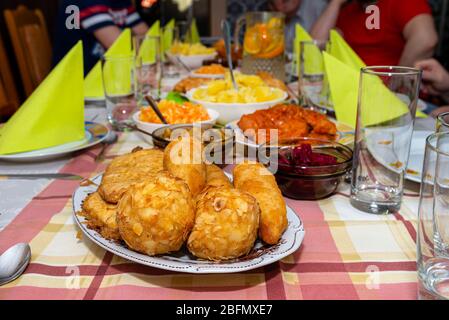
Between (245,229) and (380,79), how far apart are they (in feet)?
1.56

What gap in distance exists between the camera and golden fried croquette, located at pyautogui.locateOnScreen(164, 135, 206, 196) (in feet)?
2.69

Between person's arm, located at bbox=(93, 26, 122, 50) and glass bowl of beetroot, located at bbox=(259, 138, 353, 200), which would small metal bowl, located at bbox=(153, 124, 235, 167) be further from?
person's arm, located at bbox=(93, 26, 122, 50)

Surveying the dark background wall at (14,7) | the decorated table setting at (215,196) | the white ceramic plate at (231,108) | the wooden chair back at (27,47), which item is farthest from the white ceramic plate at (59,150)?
the dark background wall at (14,7)

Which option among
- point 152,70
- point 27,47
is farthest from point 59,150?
point 27,47

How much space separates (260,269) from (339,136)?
25.5 inches

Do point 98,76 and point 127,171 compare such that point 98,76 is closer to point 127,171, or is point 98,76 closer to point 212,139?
point 212,139

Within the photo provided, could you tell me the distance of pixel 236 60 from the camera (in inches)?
111

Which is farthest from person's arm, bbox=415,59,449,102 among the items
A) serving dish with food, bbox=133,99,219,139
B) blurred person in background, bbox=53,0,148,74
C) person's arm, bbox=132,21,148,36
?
person's arm, bbox=132,21,148,36

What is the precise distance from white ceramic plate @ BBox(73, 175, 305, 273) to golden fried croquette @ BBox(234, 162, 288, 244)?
2 cm

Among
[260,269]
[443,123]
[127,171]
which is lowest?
[260,269]

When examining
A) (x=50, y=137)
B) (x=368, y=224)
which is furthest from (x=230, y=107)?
(x=368, y=224)

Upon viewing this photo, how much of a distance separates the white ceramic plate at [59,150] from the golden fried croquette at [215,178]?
1.72 feet

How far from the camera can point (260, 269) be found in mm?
738
